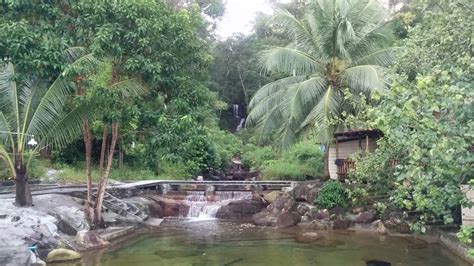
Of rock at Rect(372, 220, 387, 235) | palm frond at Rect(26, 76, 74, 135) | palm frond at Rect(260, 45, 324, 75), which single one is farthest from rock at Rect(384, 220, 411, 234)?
palm frond at Rect(26, 76, 74, 135)

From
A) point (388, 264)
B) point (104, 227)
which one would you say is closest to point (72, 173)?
point (104, 227)

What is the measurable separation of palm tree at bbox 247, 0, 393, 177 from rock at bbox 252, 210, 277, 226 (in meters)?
2.78

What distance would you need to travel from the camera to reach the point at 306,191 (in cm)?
1773

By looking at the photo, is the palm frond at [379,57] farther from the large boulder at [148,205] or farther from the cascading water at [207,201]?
the large boulder at [148,205]

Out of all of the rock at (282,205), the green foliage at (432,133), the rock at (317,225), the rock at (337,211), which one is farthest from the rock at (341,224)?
the green foliage at (432,133)

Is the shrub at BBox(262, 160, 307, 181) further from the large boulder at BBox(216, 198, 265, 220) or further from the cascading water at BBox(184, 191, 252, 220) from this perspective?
the large boulder at BBox(216, 198, 265, 220)

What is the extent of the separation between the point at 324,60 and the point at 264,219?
21.9 ft

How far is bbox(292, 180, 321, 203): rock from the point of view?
1740cm

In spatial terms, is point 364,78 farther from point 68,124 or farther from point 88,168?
point 68,124

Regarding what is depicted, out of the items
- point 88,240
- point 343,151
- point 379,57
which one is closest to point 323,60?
point 379,57

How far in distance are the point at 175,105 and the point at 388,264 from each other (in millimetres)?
6098

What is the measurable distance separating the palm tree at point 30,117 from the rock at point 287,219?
787 cm

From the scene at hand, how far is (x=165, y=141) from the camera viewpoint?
10.2m

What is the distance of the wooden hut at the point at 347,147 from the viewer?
18.1 metres
